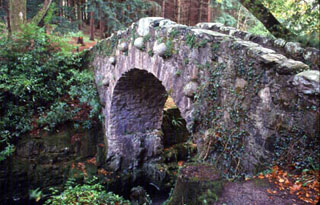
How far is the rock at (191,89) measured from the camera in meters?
3.61

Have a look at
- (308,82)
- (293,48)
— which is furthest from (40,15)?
(308,82)

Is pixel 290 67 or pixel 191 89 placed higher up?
pixel 290 67

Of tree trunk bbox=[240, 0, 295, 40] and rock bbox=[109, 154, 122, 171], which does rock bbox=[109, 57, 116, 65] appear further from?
tree trunk bbox=[240, 0, 295, 40]

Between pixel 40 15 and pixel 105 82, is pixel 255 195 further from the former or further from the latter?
pixel 40 15

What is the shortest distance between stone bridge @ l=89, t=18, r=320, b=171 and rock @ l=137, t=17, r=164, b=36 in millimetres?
19

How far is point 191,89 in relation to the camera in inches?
143

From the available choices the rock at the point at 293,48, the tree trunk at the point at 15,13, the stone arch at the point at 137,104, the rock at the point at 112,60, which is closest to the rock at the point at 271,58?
the rock at the point at 293,48

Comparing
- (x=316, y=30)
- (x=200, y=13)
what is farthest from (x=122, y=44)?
(x=200, y=13)

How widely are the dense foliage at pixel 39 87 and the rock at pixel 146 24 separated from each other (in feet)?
10.4

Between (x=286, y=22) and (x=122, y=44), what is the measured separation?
11.8 ft

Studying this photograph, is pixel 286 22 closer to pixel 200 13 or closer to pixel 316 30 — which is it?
pixel 316 30

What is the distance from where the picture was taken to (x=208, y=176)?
2.60 metres

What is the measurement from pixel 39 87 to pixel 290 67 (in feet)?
20.7

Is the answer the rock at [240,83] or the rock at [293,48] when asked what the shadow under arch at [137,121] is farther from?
the rock at [293,48]
